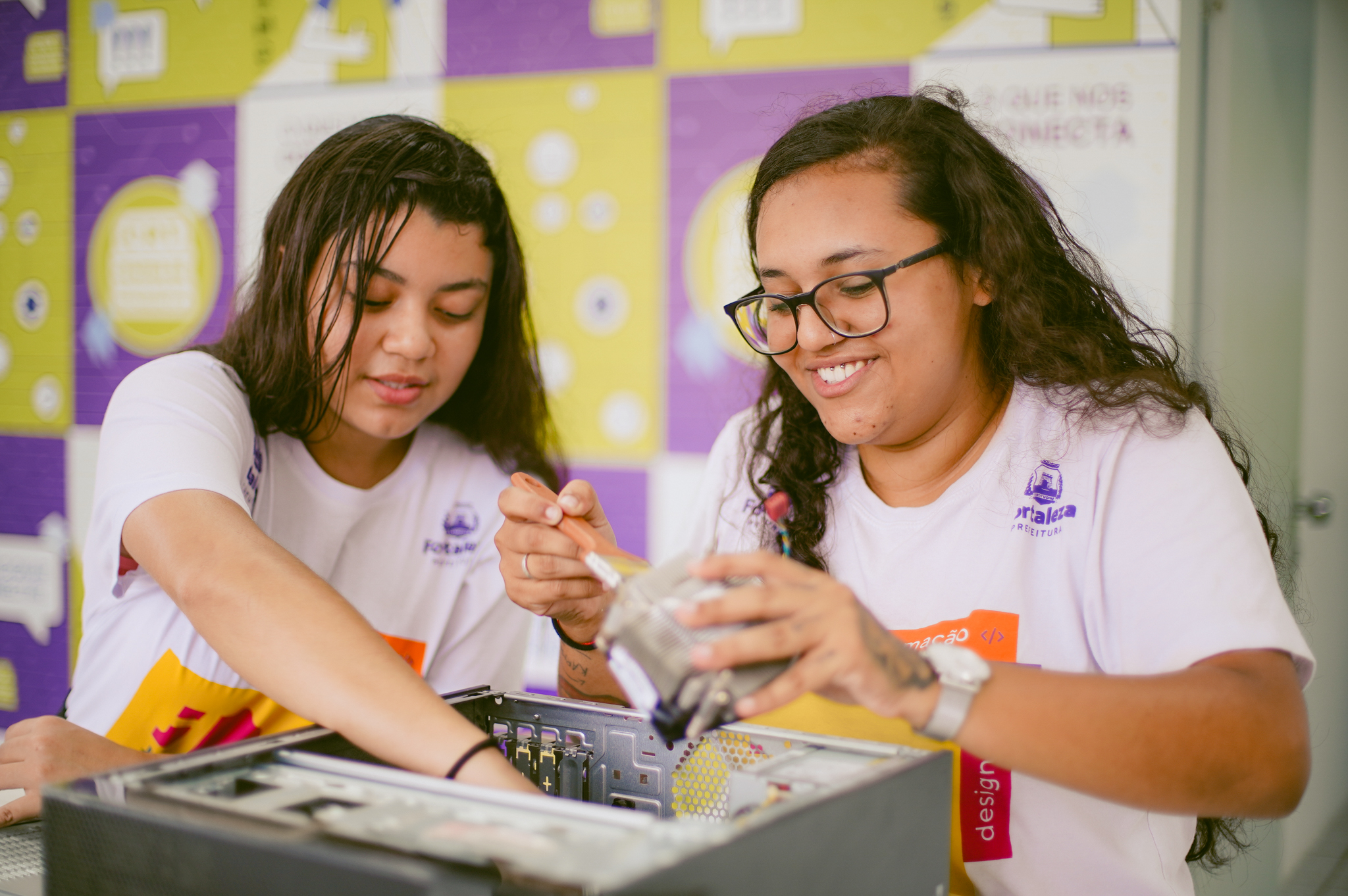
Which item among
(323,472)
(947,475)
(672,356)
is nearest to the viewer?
(947,475)

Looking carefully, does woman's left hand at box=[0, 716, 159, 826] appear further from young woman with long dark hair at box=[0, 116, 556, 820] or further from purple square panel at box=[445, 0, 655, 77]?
purple square panel at box=[445, 0, 655, 77]

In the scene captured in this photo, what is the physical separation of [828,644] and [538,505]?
43 cm

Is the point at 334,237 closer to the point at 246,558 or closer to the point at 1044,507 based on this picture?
the point at 246,558

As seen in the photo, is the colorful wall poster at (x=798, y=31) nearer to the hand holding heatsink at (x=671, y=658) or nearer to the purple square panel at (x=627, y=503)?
the purple square panel at (x=627, y=503)

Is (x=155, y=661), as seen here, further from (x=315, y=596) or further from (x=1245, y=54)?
(x=1245, y=54)

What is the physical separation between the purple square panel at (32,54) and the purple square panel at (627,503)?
6.88 ft

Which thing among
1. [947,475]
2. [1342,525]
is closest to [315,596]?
[947,475]

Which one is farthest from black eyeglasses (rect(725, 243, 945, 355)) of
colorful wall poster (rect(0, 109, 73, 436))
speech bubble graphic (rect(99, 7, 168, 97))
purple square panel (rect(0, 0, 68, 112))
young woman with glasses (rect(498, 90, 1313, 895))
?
purple square panel (rect(0, 0, 68, 112))

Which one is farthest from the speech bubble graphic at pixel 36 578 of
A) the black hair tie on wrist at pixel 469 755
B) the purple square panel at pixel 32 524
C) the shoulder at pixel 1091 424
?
the shoulder at pixel 1091 424

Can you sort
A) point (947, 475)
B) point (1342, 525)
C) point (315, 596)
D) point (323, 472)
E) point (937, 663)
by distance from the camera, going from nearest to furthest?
point (937, 663), point (315, 596), point (947, 475), point (323, 472), point (1342, 525)

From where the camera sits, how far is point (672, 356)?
2.52 meters

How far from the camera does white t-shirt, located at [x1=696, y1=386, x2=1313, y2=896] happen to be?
94cm

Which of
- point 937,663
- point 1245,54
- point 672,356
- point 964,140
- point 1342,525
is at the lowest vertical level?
point 1342,525

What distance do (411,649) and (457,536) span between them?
18 cm
